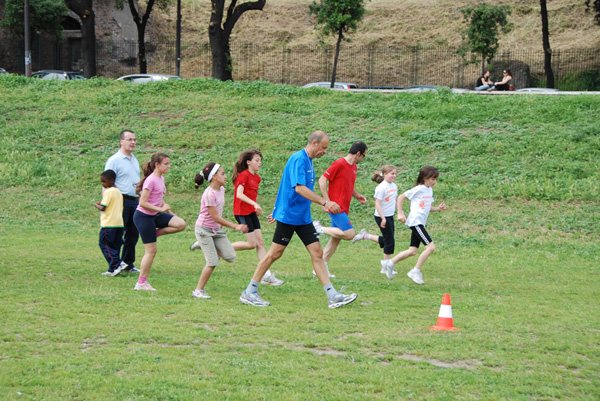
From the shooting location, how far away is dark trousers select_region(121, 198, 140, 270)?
9188 millimetres

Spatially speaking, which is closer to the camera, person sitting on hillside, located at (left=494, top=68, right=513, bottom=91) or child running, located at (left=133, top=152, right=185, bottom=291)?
child running, located at (left=133, top=152, right=185, bottom=291)

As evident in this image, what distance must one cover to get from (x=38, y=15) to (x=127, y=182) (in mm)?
33934

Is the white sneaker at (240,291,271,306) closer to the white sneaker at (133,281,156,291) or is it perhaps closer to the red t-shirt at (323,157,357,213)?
the white sneaker at (133,281,156,291)

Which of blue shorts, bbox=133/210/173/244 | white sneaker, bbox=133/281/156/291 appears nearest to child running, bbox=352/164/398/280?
blue shorts, bbox=133/210/173/244

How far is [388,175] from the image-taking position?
962 cm

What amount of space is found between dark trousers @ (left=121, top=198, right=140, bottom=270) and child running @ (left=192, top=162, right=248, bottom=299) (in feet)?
6.43

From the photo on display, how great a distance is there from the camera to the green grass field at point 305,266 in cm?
486

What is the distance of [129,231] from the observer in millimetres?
9211

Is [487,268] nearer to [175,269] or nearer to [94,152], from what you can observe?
[175,269]

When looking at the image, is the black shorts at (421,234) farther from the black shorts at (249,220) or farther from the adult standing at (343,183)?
the black shorts at (249,220)

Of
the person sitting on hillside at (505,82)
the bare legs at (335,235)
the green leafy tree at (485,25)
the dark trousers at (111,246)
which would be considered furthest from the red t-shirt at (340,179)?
→ the green leafy tree at (485,25)

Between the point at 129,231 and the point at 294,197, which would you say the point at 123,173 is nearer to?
the point at 129,231

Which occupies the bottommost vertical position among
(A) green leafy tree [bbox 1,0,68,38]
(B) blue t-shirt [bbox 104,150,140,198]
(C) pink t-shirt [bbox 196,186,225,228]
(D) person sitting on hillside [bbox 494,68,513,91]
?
(C) pink t-shirt [bbox 196,186,225,228]

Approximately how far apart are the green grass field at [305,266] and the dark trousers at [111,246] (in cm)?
38
